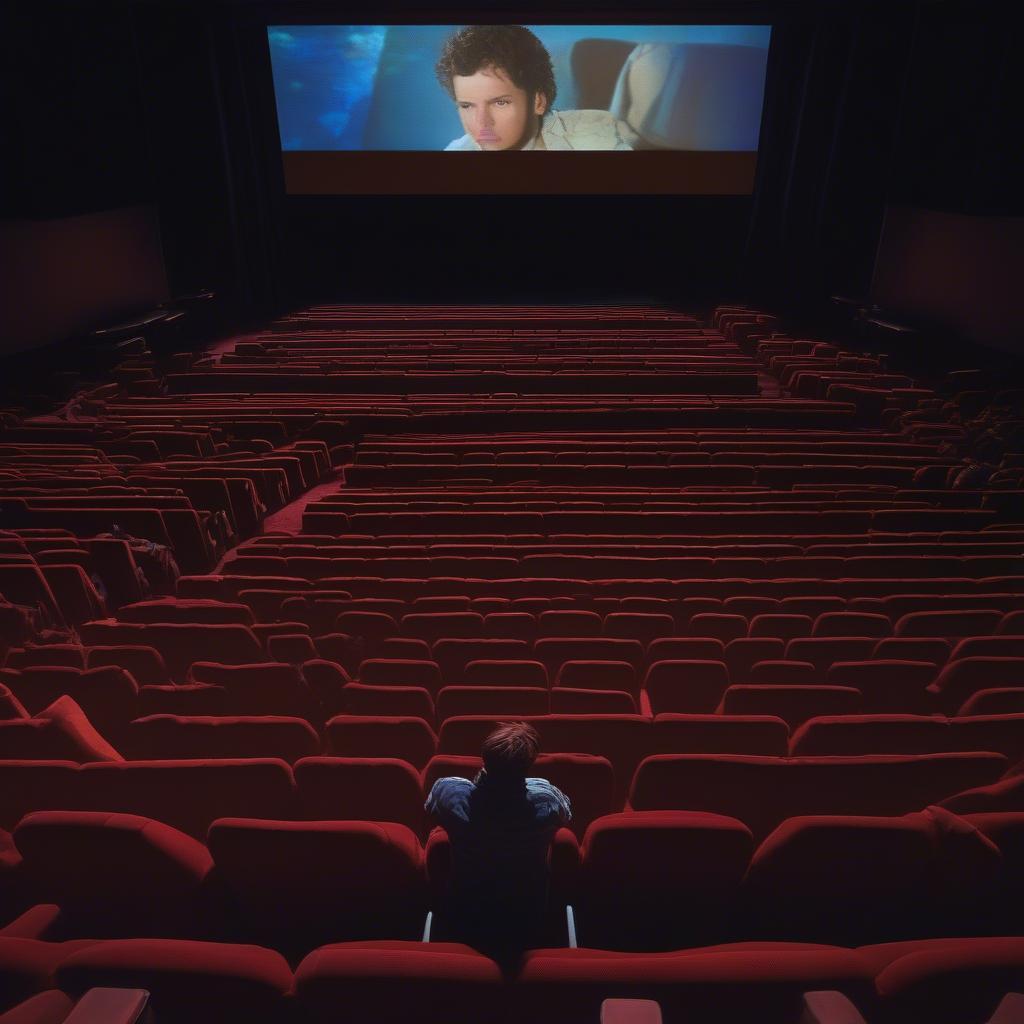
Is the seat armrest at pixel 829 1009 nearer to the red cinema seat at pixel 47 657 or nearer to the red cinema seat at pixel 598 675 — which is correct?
the red cinema seat at pixel 598 675

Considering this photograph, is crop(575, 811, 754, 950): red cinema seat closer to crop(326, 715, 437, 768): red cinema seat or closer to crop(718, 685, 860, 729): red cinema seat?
crop(326, 715, 437, 768): red cinema seat

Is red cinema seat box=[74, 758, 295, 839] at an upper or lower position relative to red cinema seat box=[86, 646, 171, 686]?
upper

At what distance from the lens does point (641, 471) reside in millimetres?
7070

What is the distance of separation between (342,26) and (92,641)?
53.1 feet

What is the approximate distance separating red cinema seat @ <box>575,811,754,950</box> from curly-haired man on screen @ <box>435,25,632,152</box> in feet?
56.0

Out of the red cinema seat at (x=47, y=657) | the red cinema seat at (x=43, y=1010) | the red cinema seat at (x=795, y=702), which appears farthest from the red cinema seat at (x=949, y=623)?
the red cinema seat at (x=47, y=657)

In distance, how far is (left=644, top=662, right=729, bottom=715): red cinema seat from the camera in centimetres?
318

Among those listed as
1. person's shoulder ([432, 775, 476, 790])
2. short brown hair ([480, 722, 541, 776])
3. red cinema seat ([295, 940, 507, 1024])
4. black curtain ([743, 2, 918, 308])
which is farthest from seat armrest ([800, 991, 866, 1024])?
black curtain ([743, 2, 918, 308])

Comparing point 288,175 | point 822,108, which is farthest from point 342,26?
point 822,108

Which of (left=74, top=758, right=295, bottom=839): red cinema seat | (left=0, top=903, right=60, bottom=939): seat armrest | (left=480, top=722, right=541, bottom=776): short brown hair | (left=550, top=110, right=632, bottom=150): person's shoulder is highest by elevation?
(left=550, top=110, right=632, bottom=150): person's shoulder

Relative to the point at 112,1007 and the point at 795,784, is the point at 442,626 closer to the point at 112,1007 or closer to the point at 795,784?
the point at 795,784

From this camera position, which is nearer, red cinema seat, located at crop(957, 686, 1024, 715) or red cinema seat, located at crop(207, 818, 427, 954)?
red cinema seat, located at crop(207, 818, 427, 954)

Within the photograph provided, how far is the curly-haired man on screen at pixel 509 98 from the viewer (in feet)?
50.6

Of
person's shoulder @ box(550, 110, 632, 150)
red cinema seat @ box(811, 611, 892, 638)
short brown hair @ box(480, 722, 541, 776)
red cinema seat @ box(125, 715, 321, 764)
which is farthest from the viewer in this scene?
person's shoulder @ box(550, 110, 632, 150)
